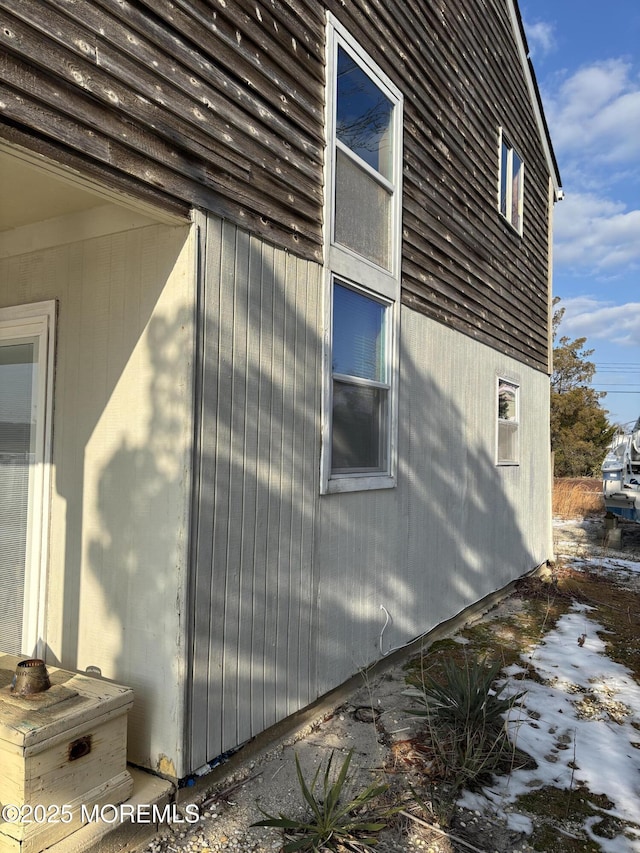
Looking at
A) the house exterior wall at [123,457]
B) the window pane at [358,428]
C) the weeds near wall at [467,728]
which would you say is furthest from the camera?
the window pane at [358,428]

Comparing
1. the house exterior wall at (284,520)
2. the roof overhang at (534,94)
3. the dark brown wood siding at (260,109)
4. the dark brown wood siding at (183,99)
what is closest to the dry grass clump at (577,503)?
the roof overhang at (534,94)

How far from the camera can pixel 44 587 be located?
319 centimetres

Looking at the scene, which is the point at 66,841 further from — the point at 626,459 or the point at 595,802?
the point at 626,459

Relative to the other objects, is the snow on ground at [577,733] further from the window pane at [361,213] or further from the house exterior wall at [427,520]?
the window pane at [361,213]

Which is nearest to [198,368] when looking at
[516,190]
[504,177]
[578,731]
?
[578,731]

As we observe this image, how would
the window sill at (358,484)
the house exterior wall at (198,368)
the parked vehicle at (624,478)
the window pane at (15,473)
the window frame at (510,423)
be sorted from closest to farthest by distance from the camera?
the house exterior wall at (198,368), the window pane at (15,473), the window sill at (358,484), the window frame at (510,423), the parked vehicle at (624,478)

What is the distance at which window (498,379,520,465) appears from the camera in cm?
755

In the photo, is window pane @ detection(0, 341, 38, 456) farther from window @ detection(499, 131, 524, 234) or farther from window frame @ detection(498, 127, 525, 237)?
window @ detection(499, 131, 524, 234)

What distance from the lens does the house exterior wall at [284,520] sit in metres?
2.94

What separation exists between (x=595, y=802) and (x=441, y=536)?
2771mm

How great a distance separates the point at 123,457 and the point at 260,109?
6.53ft

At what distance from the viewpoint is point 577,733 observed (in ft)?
12.6

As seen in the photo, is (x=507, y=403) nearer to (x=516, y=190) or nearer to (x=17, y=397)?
(x=516, y=190)

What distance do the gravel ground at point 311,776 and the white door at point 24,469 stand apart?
47.9 inches
